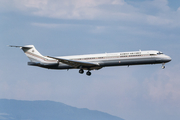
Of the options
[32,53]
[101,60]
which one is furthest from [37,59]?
[101,60]

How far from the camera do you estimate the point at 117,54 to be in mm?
63250

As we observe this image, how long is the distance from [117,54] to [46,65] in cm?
1594

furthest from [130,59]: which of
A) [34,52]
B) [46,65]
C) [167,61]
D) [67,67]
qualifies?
[34,52]

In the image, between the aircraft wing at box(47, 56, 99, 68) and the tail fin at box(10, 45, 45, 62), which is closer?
the aircraft wing at box(47, 56, 99, 68)

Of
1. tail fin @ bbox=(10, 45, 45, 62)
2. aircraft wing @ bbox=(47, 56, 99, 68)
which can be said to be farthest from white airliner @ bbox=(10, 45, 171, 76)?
tail fin @ bbox=(10, 45, 45, 62)

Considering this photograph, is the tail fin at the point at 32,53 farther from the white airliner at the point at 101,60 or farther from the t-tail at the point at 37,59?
the white airliner at the point at 101,60

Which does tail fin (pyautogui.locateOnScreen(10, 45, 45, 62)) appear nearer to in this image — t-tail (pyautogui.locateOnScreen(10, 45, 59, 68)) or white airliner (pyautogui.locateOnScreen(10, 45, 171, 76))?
t-tail (pyautogui.locateOnScreen(10, 45, 59, 68))

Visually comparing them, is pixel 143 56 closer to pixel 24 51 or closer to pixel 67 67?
pixel 67 67

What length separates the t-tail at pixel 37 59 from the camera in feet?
225

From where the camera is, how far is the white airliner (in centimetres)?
6238

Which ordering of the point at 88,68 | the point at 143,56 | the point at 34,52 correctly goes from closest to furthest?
the point at 143,56 → the point at 88,68 → the point at 34,52

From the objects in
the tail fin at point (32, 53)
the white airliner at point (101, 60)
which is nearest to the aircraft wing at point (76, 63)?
the white airliner at point (101, 60)

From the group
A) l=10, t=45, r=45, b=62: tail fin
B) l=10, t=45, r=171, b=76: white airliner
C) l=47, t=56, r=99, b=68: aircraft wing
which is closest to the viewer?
l=10, t=45, r=171, b=76: white airliner

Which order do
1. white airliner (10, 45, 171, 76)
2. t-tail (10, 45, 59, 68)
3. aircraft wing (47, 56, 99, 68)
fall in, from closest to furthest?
white airliner (10, 45, 171, 76) < aircraft wing (47, 56, 99, 68) < t-tail (10, 45, 59, 68)
